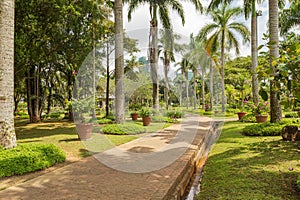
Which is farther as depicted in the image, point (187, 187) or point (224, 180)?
point (187, 187)

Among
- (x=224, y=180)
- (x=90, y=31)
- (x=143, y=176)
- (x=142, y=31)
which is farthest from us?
(x=142, y=31)

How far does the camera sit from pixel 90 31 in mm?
16297

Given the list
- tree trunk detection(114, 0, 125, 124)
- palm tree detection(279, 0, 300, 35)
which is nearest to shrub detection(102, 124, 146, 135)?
tree trunk detection(114, 0, 125, 124)

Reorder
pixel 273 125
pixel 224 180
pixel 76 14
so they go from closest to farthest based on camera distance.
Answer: pixel 224 180
pixel 273 125
pixel 76 14

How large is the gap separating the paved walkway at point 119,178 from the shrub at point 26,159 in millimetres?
489

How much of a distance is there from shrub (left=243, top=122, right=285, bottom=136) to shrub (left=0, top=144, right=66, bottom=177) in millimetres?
8427

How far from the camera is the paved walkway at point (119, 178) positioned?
4.79 metres

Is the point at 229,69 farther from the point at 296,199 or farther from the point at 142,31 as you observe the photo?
the point at 296,199

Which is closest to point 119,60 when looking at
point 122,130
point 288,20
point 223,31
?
point 122,130

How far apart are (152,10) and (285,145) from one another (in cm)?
1566

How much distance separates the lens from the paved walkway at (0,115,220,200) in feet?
15.7

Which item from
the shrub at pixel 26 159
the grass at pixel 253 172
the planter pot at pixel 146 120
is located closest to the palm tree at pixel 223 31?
the planter pot at pixel 146 120

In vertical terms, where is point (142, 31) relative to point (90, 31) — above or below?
above

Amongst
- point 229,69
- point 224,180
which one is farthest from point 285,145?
point 229,69
